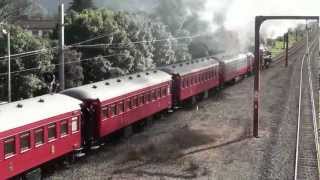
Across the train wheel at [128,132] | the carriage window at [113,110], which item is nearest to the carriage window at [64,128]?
the carriage window at [113,110]

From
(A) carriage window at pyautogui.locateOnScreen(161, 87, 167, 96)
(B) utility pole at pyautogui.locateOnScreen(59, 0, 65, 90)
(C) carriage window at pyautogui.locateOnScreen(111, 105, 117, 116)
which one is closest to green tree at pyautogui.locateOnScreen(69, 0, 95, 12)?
(A) carriage window at pyautogui.locateOnScreen(161, 87, 167, 96)

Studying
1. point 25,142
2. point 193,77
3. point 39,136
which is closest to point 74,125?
point 39,136

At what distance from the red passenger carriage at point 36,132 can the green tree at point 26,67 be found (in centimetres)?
1709

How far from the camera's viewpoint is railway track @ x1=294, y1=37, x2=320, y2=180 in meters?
23.6

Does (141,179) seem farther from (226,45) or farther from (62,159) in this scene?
(226,45)

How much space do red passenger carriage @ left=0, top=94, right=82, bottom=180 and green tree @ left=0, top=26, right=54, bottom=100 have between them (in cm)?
1709

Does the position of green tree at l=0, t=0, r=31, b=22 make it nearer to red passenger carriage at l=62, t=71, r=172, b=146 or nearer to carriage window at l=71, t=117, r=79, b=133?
red passenger carriage at l=62, t=71, r=172, b=146

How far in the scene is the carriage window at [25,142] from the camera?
63.5 feet

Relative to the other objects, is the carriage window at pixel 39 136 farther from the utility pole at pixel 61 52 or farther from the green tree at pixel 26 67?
the green tree at pixel 26 67

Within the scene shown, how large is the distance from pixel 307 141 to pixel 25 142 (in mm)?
16327

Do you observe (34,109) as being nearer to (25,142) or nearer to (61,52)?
(25,142)

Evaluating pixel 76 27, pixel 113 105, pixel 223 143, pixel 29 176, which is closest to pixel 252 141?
pixel 223 143

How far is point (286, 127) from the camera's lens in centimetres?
3353

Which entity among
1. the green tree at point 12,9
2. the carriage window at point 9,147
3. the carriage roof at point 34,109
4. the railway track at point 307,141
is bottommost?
the railway track at point 307,141
